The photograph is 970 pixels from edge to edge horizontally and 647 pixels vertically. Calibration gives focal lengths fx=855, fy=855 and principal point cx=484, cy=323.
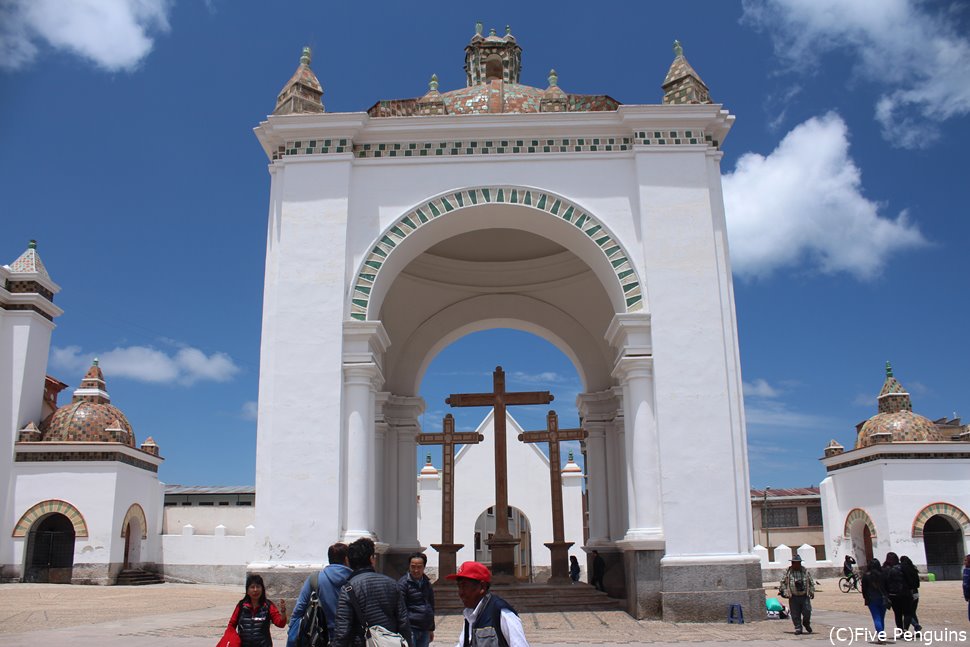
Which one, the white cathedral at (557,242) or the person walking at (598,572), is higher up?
the white cathedral at (557,242)

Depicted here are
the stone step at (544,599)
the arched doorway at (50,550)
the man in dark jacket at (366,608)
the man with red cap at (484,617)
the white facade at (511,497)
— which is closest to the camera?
the man with red cap at (484,617)

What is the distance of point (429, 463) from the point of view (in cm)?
2028

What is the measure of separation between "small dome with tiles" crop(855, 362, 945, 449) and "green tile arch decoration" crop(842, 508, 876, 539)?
1494mm

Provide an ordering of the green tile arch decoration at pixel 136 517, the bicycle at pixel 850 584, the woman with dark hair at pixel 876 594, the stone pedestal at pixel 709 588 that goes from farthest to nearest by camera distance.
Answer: the green tile arch decoration at pixel 136 517, the bicycle at pixel 850 584, the stone pedestal at pixel 709 588, the woman with dark hair at pixel 876 594

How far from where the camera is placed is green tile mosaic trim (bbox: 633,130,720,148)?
9.49 meters

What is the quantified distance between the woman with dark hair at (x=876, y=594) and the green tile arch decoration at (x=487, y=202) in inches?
139

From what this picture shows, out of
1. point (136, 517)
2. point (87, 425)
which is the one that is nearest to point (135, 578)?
point (136, 517)

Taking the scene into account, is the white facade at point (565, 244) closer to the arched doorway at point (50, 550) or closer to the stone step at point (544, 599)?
the stone step at point (544, 599)

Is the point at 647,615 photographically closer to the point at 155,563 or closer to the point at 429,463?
the point at 429,463

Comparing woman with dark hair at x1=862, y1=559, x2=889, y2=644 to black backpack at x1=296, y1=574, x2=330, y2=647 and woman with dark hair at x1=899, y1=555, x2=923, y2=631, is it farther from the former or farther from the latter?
black backpack at x1=296, y1=574, x2=330, y2=647

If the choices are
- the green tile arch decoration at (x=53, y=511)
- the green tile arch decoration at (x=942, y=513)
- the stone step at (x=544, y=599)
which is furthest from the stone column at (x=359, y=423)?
the green tile arch decoration at (x=942, y=513)

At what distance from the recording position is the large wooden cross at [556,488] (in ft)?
37.4

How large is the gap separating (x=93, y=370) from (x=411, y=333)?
12409 millimetres

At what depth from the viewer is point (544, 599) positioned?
9914mm
